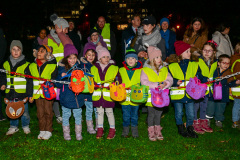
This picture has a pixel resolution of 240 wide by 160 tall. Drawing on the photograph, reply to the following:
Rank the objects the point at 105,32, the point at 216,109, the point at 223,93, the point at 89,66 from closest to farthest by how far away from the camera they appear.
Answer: the point at 89,66
the point at 223,93
the point at 216,109
the point at 105,32

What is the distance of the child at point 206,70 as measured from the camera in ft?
18.4

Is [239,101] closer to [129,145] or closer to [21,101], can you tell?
[129,145]

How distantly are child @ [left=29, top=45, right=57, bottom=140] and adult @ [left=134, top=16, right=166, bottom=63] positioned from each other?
2082mm

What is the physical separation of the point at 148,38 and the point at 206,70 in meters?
1.51

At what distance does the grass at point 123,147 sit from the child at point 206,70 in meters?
0.24

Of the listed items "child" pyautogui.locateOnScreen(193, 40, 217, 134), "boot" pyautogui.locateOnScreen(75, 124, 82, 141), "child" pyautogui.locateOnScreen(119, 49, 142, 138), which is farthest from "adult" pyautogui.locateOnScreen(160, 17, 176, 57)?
"boot" pyautogui.locateOnScreen(75, 124, 82, 141)

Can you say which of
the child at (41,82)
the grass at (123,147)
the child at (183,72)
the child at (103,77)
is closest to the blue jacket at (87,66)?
the child at (103,77)

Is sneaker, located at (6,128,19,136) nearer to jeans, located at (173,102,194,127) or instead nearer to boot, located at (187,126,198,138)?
jeans, located at (173,102,194,127)

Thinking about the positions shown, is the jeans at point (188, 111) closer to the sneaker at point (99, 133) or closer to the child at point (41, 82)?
the sneaker at point (99, 133)

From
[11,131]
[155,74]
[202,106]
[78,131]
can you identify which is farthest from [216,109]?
[11,131]

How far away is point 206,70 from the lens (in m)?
5.61

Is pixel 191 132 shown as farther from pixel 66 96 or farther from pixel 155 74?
pixel 66 96

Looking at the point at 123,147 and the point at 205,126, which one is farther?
the point at 205,126

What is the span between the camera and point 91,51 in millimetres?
5777
